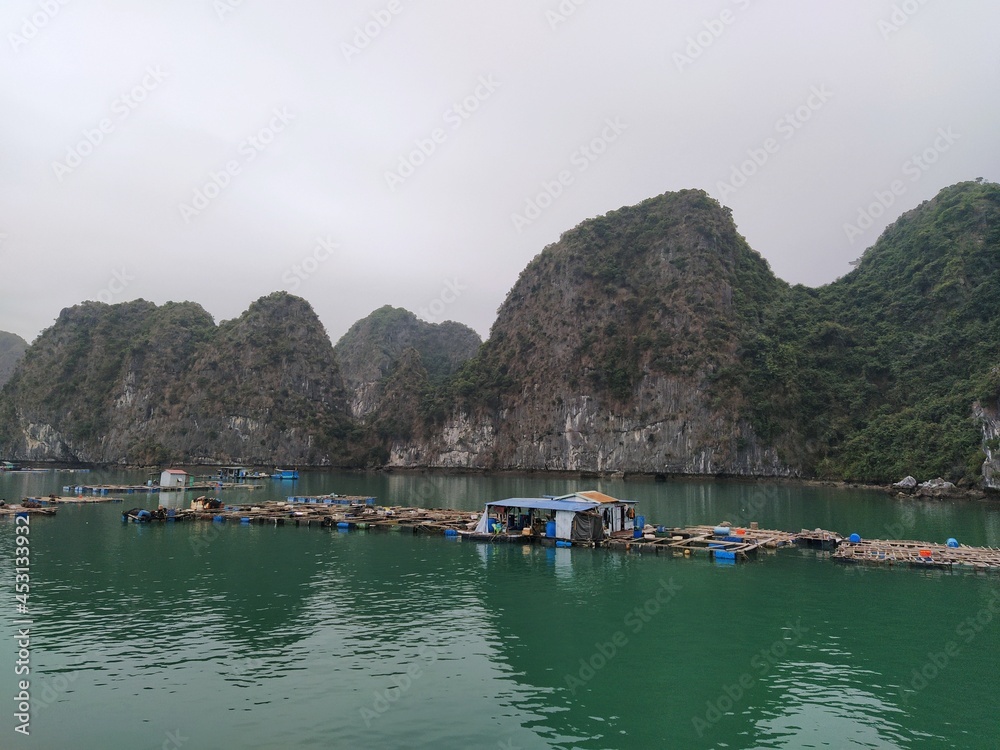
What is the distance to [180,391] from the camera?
15538 cm

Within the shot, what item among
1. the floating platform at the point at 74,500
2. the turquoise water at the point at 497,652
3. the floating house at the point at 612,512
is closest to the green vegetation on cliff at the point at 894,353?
the floating house at the point at 612,512

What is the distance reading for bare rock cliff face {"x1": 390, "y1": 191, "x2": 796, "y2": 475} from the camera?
113 metres

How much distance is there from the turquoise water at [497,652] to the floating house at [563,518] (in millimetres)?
2901

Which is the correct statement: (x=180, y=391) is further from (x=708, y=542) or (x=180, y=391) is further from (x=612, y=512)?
(x=708, y=542)

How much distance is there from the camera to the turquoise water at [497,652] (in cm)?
1286

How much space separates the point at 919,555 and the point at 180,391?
6272 inches

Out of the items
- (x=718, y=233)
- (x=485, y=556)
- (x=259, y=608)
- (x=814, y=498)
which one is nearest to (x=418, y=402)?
(x=718, y=233)

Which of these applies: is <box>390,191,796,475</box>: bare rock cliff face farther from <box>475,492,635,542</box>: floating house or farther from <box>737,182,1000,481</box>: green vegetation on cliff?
<box>475,492,635,542</box>: floating house

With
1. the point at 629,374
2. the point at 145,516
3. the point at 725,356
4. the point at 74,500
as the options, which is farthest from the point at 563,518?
the point at 629,374

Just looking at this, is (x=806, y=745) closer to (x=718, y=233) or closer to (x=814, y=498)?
(x=814, y=498)

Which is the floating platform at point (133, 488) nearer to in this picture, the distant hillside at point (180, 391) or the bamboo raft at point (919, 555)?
the bamboo raft at point (919, 555)

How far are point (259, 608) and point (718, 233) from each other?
409ft

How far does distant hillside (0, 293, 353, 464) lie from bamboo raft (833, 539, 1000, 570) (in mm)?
132175

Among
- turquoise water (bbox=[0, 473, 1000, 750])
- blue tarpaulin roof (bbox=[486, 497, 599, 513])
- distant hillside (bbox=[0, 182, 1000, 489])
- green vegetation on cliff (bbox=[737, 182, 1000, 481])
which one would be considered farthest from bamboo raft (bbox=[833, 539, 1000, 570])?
green vegetation on cliff (bbox=[737, 182, 1000, 481])
